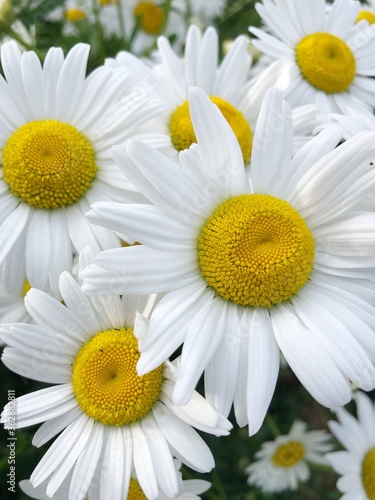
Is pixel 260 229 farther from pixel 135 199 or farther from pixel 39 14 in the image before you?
pixel 39 14

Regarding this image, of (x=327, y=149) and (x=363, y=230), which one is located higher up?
(x=327, y=149)

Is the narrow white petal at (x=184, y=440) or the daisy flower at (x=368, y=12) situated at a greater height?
the daisy flower at (x=368, y=12)

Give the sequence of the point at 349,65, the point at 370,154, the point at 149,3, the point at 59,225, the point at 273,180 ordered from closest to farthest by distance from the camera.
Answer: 1. the point at 370,154
2. the point at 273,180
3. the point at 59,225
4. the point at 349,65
5. the point at 149,3

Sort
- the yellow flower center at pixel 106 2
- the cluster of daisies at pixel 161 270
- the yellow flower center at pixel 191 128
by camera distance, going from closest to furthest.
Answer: the cluster of daisies at pixel 161 270
the yellow flower center at pixel 191 128
the yellow flower center at pixel 106 2

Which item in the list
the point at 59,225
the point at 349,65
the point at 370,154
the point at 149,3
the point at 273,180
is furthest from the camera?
the point at 149,3

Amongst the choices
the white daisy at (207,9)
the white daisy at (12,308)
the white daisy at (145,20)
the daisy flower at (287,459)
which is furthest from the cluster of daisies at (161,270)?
the white daisy at (207,9)

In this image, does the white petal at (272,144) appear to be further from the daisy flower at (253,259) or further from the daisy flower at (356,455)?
the daisy flower at (356,455)

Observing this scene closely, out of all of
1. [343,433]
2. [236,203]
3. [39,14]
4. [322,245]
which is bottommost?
[343,433]

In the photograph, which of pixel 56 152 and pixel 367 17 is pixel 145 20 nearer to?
pixel 367 17

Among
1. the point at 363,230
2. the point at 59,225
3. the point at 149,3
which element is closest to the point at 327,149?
the point at 363,230
